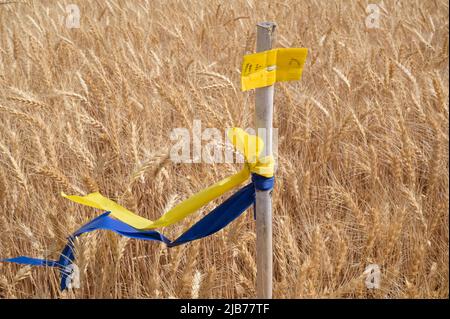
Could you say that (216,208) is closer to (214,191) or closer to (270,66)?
(214,191)

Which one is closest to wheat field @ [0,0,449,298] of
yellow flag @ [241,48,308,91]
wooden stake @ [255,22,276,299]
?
wooden stake @ [255,22,276,299]

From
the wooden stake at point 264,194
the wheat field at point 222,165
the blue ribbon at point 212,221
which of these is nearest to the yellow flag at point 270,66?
the wooden stake at point 264,194

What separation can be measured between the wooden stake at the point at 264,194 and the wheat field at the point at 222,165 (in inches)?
4.6

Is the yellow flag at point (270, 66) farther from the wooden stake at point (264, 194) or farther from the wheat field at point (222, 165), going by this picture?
the wheat field at point (222, 165)

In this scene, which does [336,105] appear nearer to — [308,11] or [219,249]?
Result: [219,249]

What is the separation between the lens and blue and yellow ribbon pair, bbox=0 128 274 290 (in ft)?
2.90

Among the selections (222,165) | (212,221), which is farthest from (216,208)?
(222,165)

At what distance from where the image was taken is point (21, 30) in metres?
2.31

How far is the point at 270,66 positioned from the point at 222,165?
0.55 meters

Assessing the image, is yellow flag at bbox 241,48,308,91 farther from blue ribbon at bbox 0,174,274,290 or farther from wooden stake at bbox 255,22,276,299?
blue ribbon at bbox 0,174,274,290

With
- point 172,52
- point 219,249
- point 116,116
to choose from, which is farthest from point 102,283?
point 172,52

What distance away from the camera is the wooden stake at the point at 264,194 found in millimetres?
832

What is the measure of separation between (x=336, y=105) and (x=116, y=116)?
73 cm

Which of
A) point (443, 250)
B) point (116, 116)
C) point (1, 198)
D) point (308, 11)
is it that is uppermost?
point (308, 11)
